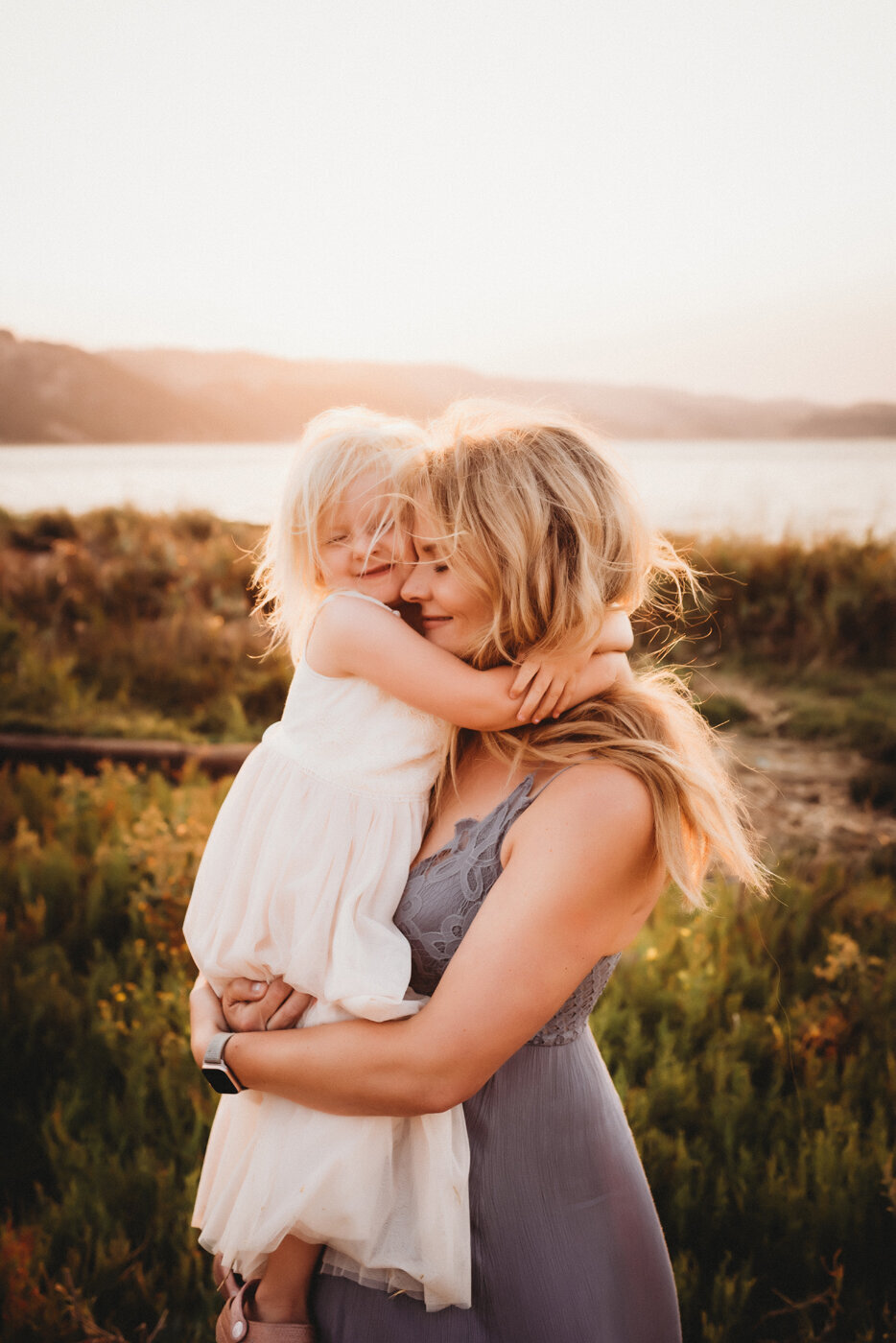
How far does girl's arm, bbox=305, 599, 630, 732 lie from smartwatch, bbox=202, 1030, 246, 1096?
0.72 m

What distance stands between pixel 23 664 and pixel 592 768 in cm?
636

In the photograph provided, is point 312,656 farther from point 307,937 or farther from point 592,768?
point 592,768

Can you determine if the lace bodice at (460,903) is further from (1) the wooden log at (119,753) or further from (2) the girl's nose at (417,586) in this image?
(1) the wooden log at (119,753)

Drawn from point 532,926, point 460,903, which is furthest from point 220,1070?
point 532,926

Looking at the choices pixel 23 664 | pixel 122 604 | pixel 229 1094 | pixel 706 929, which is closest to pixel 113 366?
pixel 122 604

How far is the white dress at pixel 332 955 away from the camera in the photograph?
1567mm

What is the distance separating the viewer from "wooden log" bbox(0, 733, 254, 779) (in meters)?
5.75

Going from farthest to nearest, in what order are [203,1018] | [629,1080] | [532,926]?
1. [629,1080]
2. [203,1018]
3. [532,926]

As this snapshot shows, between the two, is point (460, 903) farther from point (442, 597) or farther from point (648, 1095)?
point (648, 1095)

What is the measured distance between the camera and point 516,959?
142 cm

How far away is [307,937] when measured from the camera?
1711 millimetres

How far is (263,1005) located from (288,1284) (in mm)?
483

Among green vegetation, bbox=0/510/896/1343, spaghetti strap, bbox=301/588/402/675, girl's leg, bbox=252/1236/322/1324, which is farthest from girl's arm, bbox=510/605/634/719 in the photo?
green vegetation, bbox=0/510/896/1343

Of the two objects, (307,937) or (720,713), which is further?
(720,713)
